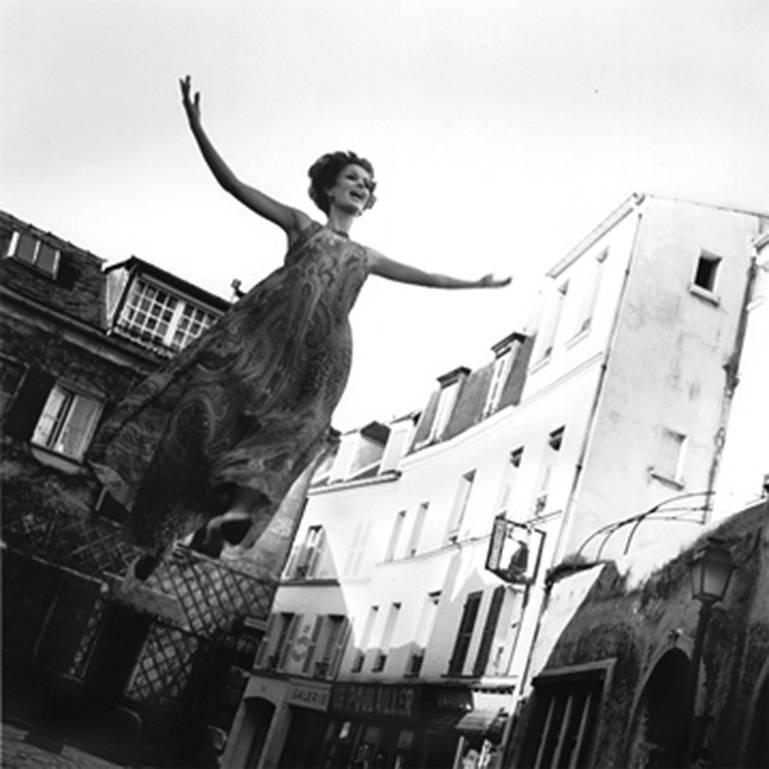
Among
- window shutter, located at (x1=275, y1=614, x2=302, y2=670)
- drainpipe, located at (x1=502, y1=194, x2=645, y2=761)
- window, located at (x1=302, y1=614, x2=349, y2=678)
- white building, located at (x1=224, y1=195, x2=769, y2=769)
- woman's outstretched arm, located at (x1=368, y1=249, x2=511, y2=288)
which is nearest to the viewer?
woman's outstretched arm, located at (x1=368, y1=249, x2=511, y2=288)

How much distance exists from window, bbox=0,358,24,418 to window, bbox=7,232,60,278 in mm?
839

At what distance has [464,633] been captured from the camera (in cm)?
1250

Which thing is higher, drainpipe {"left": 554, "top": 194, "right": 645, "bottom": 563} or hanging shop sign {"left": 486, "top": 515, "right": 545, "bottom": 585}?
drainpipe {"left": 554, "top": 194, "right": 645, "bottom": 563}

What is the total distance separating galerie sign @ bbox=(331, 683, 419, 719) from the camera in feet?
38.3

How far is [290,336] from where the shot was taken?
4918 millimetres

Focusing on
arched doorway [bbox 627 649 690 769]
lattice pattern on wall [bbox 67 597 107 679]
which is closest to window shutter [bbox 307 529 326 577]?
lattice pattern on wall [bbox 67 597 107 679]

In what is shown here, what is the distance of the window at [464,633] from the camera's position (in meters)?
12.2

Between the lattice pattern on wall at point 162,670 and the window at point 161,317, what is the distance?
2305mm

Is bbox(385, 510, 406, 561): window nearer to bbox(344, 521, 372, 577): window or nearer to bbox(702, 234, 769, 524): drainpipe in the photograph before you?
bbox(344, 521, 372, 577): window

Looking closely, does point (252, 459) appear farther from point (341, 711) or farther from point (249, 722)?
point (249, 722)

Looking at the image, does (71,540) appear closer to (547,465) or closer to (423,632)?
(423,632)

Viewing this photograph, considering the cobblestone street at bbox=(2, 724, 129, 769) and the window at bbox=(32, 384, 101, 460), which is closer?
the cobblestone street at bbox=(2, 724, 129, 769)

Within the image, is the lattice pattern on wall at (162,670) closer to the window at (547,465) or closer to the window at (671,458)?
the window at (547,465)

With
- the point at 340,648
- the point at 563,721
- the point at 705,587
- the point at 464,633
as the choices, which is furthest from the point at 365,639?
the point at 705,587
